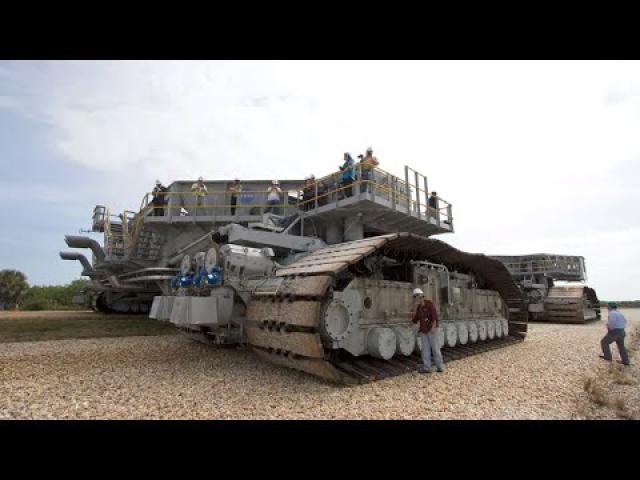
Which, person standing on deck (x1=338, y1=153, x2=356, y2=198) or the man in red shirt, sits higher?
person standing on deck (x1=338, y1=153, x2=356, y2=198)

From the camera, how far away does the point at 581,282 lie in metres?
24.8

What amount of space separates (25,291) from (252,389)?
5521 cm

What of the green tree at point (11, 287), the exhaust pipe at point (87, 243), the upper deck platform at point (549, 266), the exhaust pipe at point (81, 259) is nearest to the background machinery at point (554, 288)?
the upper deck platform at point (549, 266)

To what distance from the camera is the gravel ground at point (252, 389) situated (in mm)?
4383

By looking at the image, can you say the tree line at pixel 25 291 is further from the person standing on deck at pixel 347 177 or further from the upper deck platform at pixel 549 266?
the upper deck platform at pixel 549 266

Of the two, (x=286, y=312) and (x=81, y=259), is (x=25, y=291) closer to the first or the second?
(x=81, y=259)

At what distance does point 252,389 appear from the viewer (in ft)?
17.6

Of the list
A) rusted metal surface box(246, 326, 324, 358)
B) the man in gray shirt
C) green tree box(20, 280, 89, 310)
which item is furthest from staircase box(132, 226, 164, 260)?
green tree box(20, 280, 89, 310)

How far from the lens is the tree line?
1651 inches

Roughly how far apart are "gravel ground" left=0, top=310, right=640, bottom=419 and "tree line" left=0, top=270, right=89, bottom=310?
40.2 m

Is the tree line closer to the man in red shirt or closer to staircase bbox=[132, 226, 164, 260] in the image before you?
staircase bbox=[132, 226, 164, 260]

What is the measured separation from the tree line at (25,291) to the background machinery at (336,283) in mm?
36173

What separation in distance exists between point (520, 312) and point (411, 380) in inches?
338

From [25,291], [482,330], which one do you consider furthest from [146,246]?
[25,291]
